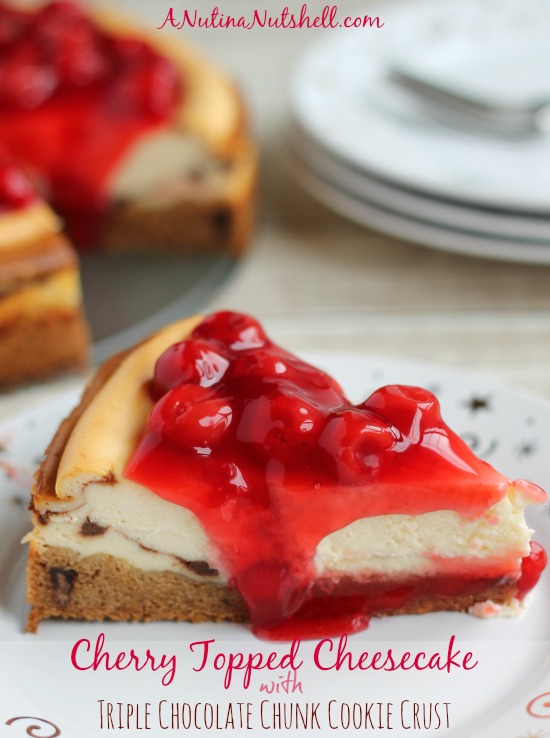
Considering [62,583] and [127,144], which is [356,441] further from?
[127,144]

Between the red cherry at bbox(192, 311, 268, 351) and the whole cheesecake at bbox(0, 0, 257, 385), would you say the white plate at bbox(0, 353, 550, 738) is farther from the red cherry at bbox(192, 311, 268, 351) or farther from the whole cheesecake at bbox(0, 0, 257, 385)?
the whole cheesecake at bbox(0, 0, 257, 385)

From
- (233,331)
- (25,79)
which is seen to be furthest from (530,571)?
(25,79)

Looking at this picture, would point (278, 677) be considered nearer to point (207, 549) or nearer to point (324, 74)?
point (207, 549)

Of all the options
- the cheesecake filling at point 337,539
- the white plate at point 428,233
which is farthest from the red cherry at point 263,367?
the white plate at point 428,233

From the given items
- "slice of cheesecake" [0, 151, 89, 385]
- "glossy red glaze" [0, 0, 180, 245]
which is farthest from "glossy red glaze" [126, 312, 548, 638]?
"glossy red glaze" [0, 0, 180, 245]

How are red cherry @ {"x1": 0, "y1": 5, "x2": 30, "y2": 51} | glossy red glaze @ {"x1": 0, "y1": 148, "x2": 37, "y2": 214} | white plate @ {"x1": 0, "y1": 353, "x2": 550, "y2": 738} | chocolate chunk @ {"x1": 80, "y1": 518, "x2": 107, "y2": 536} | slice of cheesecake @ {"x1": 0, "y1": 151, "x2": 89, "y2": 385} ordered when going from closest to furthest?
white plate @ {"x1": 0, "y1": 353, "x2": 550, "y2": 738} < chocolate chunk @ {"x1": 80, "y1": 518, "x2": 107, "y2": 536} < slice of cheesecake @ {"x1": 0, "y1": 151, "x2": 89, "y2": 385} < glossy red glaze @ {"x1": 0, "y1": 148, "x2": 37, "y2": 214} < red cherry @ {"x1": 0, "y1": 5, "x2": 30, "y2": 51}

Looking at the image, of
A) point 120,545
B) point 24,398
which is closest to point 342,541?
point 120,545
